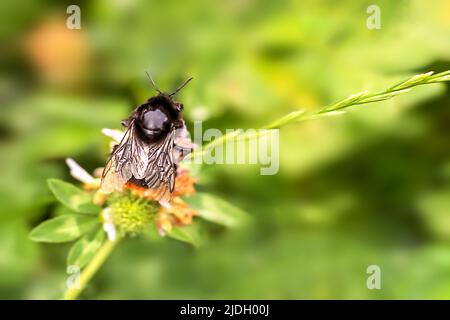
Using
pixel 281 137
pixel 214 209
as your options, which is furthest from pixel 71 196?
pixel 281 137

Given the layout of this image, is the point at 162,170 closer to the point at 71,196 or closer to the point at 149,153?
the point at 149,153

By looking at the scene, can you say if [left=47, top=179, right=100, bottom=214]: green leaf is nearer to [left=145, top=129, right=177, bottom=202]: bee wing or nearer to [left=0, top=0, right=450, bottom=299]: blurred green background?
[left=145, top=129, right=177, bottom=202]: bee wing

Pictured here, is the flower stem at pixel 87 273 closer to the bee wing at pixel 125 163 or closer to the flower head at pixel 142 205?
the flower head at pixel 142 205

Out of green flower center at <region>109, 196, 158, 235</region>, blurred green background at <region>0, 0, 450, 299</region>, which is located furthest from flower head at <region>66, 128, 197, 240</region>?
blurred green background at <region>0, 0, 450, 299</region>

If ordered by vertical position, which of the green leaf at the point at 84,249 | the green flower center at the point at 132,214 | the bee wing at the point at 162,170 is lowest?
the green leaf at the point at 84,249

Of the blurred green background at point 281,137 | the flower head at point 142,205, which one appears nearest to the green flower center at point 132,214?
the flower head at point 142,205
